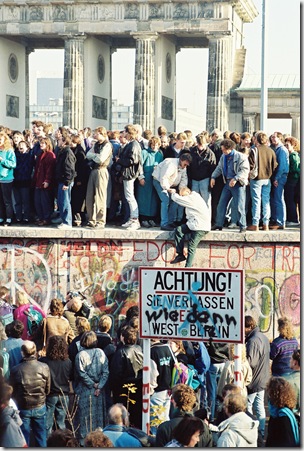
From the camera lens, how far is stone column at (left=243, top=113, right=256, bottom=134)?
2259 inches

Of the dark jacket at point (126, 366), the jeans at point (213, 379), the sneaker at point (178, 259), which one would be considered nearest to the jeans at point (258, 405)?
the jeans at point (213, 379)

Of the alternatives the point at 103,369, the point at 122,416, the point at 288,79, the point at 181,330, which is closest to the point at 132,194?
the point at 103,369

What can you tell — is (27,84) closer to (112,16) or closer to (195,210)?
(112,16)

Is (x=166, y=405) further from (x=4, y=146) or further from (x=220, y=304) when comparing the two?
(x=4, y=146)

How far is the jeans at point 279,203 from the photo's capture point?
18.6 metres

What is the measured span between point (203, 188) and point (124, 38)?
47.1 m

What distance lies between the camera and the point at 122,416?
1031 centimetres

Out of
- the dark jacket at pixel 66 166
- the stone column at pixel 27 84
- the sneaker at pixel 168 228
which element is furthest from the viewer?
the stone column at pixel 27 84

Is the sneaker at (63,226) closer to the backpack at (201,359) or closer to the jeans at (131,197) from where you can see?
the jeans at (131,197)

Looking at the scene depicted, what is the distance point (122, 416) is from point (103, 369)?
2978mm

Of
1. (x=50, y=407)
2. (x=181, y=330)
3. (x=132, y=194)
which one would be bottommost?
(x=50, y=407)

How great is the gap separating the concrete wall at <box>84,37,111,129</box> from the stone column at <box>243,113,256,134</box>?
9162 millimetres

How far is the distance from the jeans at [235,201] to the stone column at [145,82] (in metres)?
41.9

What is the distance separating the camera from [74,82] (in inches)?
2400
